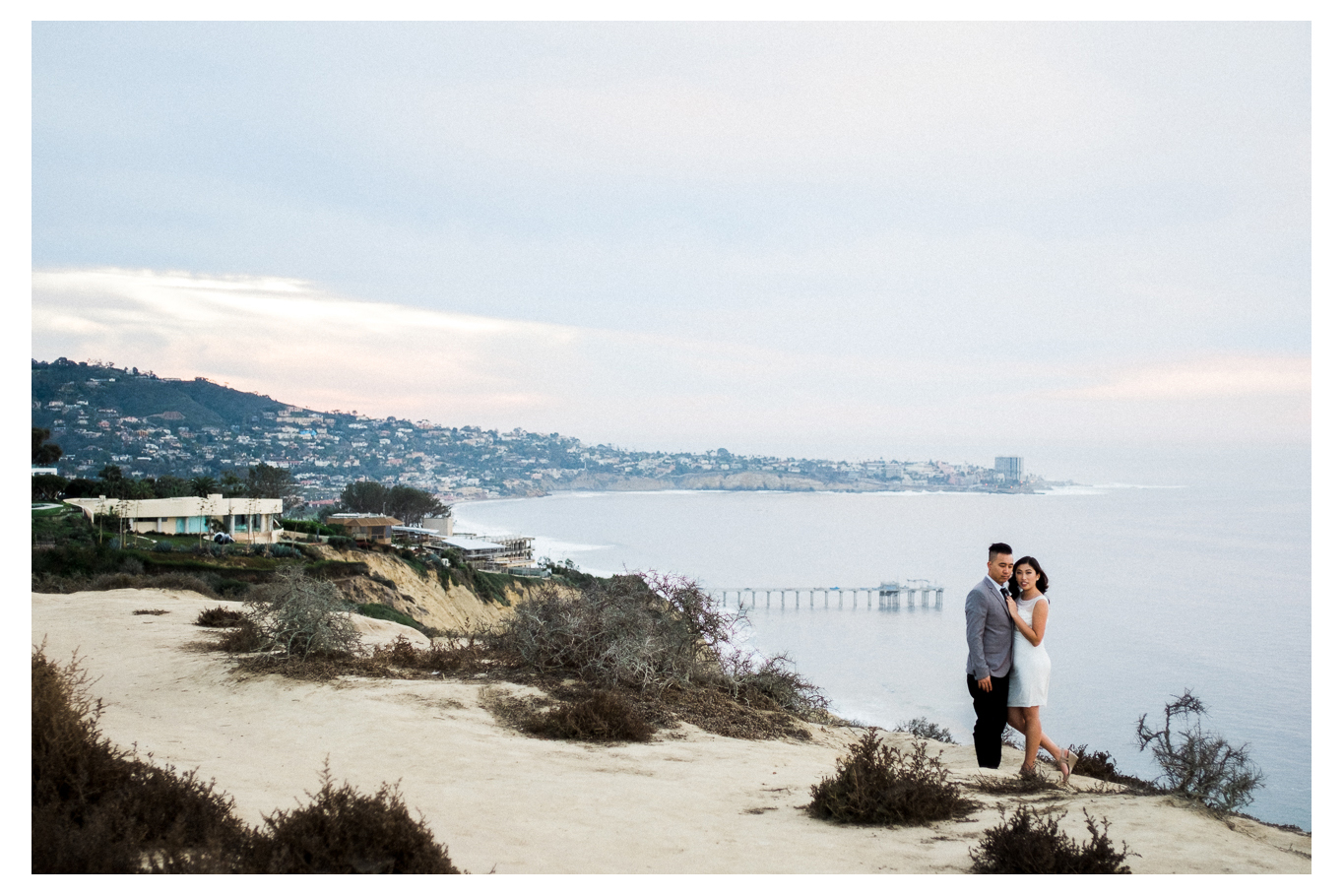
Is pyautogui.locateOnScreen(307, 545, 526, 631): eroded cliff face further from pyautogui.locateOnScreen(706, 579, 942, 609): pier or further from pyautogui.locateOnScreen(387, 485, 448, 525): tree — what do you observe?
pyautogui.locateOnScreen(387, 485, 448, 525): tree

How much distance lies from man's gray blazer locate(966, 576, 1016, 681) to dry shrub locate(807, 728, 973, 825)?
3.26 feet

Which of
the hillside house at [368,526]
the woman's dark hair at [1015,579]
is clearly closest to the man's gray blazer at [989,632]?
the woman's dark hair at [1015,579]

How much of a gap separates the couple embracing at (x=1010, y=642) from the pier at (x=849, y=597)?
49.5m

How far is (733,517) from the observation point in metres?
135

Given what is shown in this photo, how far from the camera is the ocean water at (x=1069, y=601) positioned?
28.9 m

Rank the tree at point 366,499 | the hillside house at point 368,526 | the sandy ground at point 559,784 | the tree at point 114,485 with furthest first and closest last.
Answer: the tree at point 366,499 → the hillside house at point 368,526 → the tree at point 114,485 → the sandy ground at point 559,784

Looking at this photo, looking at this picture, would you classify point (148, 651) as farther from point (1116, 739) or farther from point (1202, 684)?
point (1202, 684)

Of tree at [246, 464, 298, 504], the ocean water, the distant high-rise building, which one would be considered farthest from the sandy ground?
the distant high-rise building

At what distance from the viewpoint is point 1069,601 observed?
55625 mm

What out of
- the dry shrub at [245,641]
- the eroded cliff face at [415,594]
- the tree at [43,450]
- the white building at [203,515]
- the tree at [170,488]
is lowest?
the eroded cliff face at [415,594]

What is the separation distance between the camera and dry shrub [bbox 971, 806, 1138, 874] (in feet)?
12.4

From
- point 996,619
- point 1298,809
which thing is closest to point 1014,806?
point 996,619

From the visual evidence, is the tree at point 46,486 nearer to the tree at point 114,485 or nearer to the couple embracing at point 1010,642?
the tree at point 114,485

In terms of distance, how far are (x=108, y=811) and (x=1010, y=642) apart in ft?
17.6
